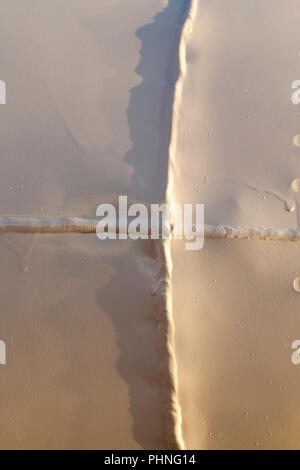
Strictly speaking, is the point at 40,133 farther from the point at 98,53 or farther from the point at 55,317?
the point at 55,317

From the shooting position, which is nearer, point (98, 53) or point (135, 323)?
point (135, 323)

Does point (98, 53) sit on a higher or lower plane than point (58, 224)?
higher

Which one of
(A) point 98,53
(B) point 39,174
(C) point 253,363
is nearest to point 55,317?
(B) point 39,174

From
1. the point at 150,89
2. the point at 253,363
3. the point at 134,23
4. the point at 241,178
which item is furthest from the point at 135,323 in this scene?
the point at 134,23

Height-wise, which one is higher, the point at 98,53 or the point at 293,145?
the point at 98,53

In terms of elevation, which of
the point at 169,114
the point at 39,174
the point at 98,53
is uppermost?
the point at 98,53

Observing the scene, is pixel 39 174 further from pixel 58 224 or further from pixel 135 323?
pixel 135 323
